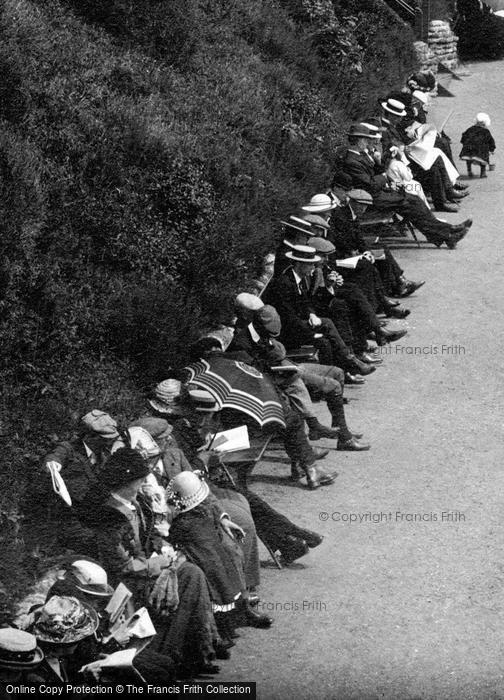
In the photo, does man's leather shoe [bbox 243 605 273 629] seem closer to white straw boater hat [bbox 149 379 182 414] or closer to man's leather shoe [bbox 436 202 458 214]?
white straw boater hat [bbox 149 379 182 414]

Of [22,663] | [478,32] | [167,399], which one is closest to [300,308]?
[167,399]

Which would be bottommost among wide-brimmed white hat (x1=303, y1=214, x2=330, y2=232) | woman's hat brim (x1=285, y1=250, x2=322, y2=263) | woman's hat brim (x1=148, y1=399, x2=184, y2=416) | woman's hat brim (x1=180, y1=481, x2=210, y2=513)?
wide-brimmed white hat (x1=303, y1=214, x2=330, y2=232)

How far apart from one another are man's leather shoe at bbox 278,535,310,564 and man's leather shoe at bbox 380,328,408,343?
538 cm

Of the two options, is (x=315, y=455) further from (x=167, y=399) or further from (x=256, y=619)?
(x=256, y=619)

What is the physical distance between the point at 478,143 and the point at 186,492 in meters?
14.6

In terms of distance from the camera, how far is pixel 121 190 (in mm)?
14508

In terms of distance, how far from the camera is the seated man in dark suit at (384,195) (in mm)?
18047

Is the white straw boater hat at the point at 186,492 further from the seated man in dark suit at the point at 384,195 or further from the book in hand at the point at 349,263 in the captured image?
the seated man in dark suit at the point at 384,195

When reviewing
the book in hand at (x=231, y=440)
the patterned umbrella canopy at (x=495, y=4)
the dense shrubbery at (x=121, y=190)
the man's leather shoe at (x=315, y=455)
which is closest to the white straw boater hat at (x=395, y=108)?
the dense shrubbery at (x=121, y=190)

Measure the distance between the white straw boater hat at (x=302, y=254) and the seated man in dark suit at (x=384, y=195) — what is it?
412cm

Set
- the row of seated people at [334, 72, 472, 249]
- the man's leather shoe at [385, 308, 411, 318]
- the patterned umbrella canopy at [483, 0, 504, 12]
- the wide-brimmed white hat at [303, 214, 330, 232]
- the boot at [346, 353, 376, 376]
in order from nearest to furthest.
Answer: the boot at [346, 353, 376, 376], the wide-brimmed white hat at [303, 214, 330, 232], the man's leather shoe at [385, 308, 411, 318], the row of seated people at [334, 72, 472, 249], the patterned umbrella canopy at [483, 0, 504, 12]

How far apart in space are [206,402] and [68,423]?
1383 millimetres

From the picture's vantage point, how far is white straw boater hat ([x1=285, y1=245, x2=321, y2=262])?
13.9 meters

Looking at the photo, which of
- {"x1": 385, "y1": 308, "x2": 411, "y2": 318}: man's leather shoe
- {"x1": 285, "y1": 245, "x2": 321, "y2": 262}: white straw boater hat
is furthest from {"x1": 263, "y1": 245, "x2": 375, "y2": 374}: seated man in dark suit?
{"x1": 385, "y1": 308, "x2": 411, "y2": 318}: man's leather shoe
